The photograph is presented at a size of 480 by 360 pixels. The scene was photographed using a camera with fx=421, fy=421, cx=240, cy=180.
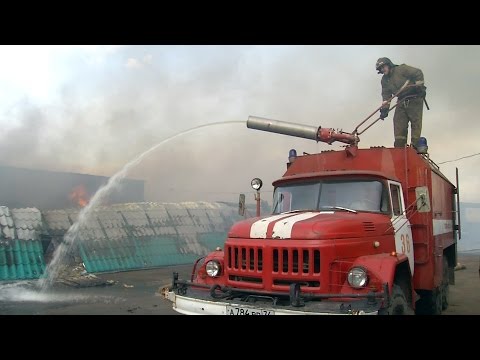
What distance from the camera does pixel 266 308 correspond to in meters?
5.14

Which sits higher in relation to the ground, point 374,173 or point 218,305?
point 374,173

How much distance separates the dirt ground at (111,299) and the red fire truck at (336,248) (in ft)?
11.1

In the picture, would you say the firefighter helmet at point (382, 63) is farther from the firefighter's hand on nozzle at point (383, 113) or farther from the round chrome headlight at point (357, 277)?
the round chrome headlight at point (357, 277)

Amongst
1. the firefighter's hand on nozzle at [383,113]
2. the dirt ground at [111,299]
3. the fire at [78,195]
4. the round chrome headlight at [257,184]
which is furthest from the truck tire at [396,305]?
the fire at [78,195]

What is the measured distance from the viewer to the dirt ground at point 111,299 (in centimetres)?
1000

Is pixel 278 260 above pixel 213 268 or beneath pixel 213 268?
above

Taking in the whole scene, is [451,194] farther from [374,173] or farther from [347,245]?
[347,245]

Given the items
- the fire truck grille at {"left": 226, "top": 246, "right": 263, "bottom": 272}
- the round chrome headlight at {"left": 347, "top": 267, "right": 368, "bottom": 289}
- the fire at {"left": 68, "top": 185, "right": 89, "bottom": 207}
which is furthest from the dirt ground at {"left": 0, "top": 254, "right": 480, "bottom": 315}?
the fire at {"left": 68, "top": 185, "right": 89, "bottom": 207}

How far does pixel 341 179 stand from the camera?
6754 mm

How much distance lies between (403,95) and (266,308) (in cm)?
837

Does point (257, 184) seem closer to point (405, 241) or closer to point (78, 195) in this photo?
point (405, 241)

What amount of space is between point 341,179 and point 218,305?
280 cm

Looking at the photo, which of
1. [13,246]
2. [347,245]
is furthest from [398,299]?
[13,246]

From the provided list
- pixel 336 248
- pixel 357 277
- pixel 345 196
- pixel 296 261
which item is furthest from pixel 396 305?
pixel 345 196
